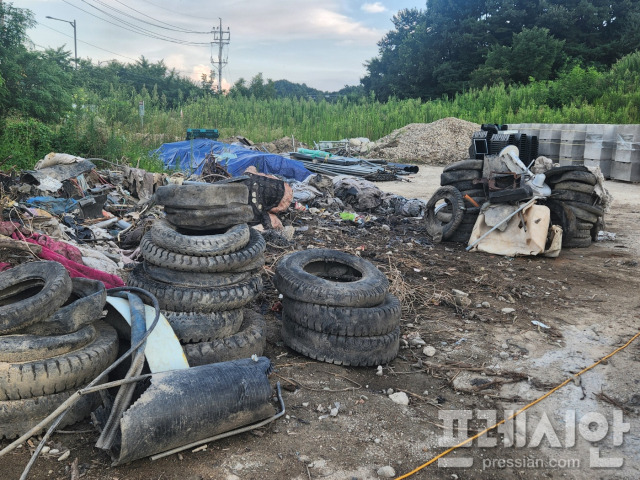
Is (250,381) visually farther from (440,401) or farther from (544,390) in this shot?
(544,390)

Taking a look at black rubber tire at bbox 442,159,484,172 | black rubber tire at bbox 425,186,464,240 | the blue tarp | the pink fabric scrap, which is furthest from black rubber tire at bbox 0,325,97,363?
the blue tarp

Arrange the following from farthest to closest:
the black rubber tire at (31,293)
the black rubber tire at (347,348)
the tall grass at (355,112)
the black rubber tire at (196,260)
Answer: the tall grass at (355,112) < the black rubber tire at (347,348) < the black rubber tire at (196,260) < the black rubber tire at (31,293)

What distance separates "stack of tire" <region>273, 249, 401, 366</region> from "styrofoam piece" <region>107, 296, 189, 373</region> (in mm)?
1058

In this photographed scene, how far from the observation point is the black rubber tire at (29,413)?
2.64 m

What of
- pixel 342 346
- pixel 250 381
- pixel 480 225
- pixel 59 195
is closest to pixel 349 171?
pixel 480 225

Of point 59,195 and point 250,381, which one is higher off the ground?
point 59,195

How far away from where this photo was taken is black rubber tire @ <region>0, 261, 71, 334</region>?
2711 mm

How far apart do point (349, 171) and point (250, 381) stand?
12.5 meters

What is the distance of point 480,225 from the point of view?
23.6 ft

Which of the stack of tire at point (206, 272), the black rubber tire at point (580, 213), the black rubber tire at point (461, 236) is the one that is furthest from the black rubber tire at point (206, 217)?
the black rubber tire at point (580, 213)

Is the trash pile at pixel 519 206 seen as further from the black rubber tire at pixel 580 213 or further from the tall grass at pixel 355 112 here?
the tall grass at pixel 355 112

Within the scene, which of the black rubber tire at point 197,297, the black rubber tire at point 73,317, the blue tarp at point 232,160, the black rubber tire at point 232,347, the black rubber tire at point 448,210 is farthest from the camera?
the blue tarp at point 232,160

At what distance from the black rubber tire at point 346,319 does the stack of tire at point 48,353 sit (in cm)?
137

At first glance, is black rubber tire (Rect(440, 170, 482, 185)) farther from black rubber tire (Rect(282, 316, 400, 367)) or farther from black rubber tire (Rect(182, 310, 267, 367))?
black rubber tire (Rect(182, 310, 267, 367))
